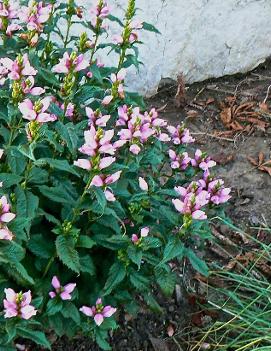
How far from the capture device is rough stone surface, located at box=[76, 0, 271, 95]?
13.1 ft

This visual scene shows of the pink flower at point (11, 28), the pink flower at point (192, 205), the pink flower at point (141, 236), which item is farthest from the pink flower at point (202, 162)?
the pink flower at point (11, 28)

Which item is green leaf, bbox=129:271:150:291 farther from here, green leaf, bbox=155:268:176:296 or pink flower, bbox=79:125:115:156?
pink flower, bbox=79:125:115:156

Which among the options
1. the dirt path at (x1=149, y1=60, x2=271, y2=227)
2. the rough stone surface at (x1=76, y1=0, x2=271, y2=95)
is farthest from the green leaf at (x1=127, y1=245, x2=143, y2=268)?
the rough stone surface at (x1=76, y1=0, x2=271, y2=95)

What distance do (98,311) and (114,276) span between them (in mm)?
126

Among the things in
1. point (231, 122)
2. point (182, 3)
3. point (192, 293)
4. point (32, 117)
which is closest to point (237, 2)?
point (182, 3)

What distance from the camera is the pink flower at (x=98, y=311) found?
2.35 meters

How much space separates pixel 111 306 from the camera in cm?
249

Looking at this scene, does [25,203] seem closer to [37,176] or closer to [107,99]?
[37,176]

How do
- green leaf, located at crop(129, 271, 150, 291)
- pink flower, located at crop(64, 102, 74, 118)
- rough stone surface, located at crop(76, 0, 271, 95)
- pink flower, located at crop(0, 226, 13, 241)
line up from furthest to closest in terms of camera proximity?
rough stone surface, located at crop(76, 0, 271, 95) → pink flower, located at crop(64, 102, 74, 118) → green leaf, located at crop(129, 271, 150, 291) → pink flower, located at crop(0, 226, 13, 241)

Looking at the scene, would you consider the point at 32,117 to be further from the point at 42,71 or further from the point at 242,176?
the point at 242,176

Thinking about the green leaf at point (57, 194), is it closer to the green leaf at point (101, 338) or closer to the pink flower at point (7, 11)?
the green leaf at point (101, 338)

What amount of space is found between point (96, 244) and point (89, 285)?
17 cm

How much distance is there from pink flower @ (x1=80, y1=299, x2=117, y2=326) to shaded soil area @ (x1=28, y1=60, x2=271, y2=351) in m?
0.40

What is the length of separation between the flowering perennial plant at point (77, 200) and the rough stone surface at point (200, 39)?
1290 millimetres
